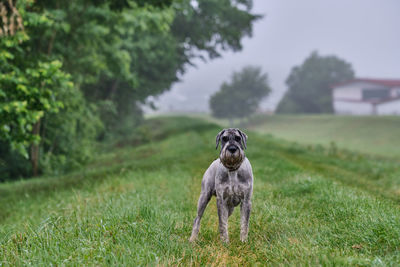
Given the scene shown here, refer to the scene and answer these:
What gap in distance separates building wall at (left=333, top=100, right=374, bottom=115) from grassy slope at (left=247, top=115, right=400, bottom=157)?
8.03m

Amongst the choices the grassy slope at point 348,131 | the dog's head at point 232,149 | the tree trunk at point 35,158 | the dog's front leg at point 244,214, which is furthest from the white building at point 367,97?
the dog's head at point 232,149

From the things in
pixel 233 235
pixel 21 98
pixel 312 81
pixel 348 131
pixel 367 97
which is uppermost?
pixel 312 81

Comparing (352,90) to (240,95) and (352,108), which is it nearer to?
(352,108)

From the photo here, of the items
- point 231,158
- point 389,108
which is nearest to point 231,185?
point 231,158

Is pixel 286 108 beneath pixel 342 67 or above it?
beneath

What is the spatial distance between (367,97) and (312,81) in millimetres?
15292

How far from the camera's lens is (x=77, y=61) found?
52.1ft

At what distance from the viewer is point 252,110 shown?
81.7m

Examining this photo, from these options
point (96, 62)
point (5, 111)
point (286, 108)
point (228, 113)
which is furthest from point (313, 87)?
point (5, 111)

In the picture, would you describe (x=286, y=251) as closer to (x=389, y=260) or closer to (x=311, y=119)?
(x=389, y=260)

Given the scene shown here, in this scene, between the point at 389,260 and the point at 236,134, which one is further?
the point at 236,134

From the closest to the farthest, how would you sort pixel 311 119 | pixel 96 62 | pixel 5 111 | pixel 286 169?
pixel 5 111
pixel 286 169
pixel 96 62
pixel 311 119

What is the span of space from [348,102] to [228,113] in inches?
1076

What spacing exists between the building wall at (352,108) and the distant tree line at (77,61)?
4434 cm
